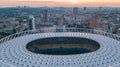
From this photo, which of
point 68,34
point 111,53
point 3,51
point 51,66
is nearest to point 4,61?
point 3,51

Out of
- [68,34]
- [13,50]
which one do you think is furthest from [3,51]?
[68,34]

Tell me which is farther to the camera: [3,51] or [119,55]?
[3,51]

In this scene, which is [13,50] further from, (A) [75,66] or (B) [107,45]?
(B) [107,45]

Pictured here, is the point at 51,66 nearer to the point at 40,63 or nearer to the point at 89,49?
the point at 40,63

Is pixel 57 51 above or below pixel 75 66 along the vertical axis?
below

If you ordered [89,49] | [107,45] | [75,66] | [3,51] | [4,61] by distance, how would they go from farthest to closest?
[89,49] → [107,45] → [3,51] → [4,61] → [75,66]

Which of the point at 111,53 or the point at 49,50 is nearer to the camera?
the point at 111,53

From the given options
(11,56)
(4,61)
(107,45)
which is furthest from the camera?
(107,45)

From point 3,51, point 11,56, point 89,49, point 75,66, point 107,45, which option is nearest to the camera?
point 75,66

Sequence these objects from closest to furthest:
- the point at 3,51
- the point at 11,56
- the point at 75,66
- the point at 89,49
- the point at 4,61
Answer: the point at 75,66 → the point at 4,61 → the point at 11,56 → the point at 3,51 → the point at 89,49
